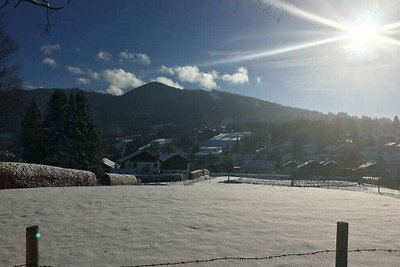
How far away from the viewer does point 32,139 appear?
39.8m

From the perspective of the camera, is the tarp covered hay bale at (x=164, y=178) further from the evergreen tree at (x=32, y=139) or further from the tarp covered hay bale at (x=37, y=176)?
the tarp covered hay bale at (x=37, y=176)

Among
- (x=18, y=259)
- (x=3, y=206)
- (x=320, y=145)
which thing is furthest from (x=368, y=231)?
(x=320, y=145)

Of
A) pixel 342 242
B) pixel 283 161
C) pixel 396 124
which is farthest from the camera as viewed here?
pixel 396 124

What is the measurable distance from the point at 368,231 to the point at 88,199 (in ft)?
30.6

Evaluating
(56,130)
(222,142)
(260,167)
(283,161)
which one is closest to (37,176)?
(56,130)

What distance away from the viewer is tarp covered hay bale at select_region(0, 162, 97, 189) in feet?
55.7

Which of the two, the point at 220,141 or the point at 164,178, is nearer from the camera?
the point at 164,178

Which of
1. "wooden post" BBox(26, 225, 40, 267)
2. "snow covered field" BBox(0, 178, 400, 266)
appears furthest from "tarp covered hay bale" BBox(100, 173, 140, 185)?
"wooden post" BBox(26, 225, 40, 267)

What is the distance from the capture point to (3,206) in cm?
1097

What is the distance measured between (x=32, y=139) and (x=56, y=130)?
266 cm

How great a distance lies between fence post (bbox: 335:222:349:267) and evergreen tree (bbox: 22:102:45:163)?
133 ft

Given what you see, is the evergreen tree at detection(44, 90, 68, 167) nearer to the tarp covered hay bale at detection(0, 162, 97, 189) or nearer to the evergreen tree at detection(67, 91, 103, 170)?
the evergreen tree at detection(67, 91, 103, 170)

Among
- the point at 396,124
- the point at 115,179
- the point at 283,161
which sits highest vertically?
the point at 396,124

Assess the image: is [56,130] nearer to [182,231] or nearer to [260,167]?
[182,231]
